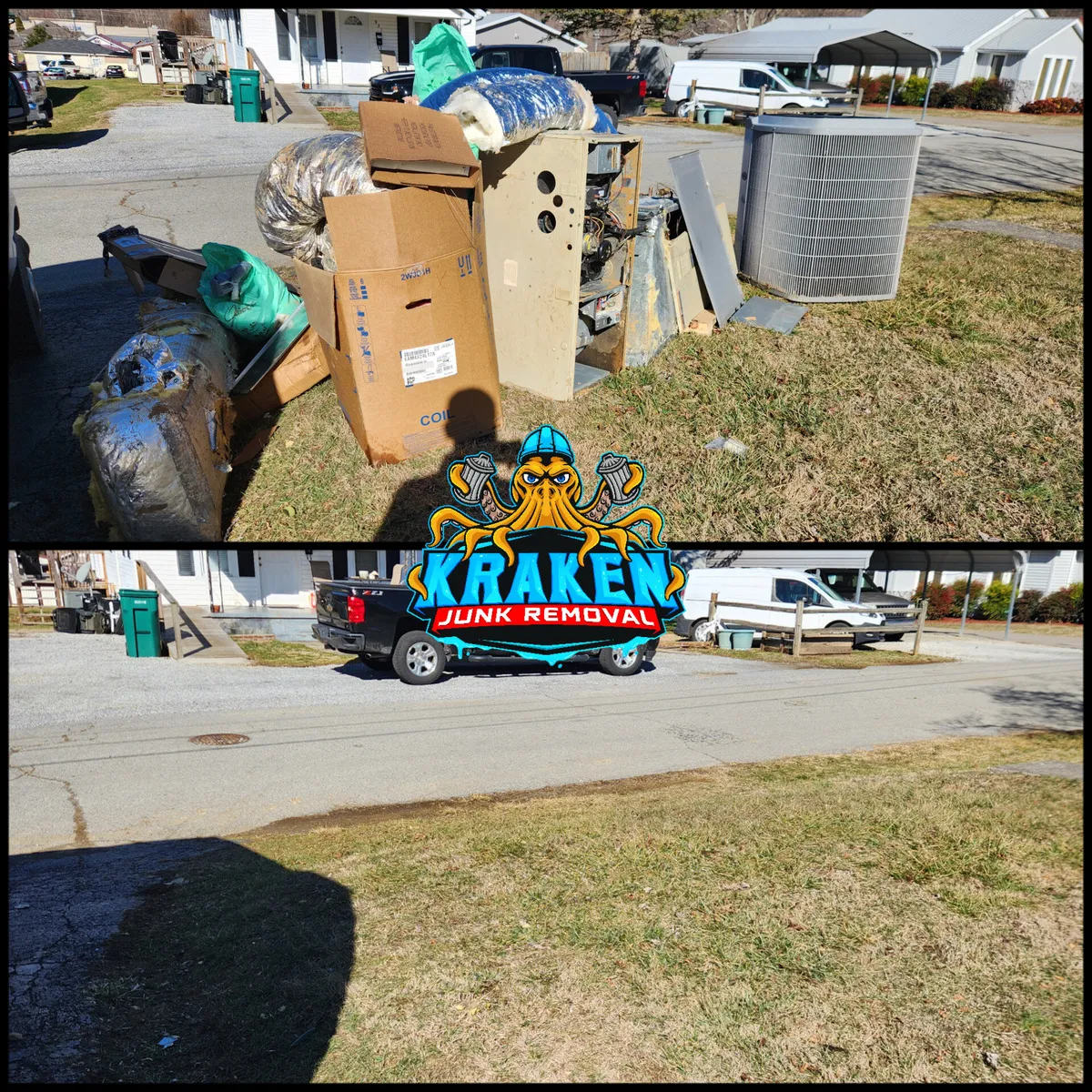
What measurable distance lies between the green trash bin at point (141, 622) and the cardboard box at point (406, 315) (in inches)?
40.8

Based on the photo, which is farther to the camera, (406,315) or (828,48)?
(828,48)

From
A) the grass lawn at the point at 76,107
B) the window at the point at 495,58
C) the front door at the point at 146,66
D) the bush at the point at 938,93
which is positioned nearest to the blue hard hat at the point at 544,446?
the grass lawn at the point at 76,107

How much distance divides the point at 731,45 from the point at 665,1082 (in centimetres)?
1923

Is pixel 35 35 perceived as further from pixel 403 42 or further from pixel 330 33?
pixel 403 42

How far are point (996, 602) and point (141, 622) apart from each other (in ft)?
11.4

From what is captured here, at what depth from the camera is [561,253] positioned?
432 centimetres

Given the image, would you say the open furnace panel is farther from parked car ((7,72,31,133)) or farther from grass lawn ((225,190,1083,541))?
parked car ((7,72,31,133))

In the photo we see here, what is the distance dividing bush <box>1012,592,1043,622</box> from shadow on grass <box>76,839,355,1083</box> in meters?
2.92

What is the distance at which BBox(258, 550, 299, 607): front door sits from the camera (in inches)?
130

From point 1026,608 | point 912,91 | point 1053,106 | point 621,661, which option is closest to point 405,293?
point 621,661

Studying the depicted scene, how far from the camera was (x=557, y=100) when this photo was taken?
4.08m

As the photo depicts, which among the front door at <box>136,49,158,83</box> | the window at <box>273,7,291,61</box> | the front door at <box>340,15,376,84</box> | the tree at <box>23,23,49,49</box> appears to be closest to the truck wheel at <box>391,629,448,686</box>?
Result: the tree at <box>23,23,49,49</box>

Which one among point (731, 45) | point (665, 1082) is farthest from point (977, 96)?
point (665, 1082)

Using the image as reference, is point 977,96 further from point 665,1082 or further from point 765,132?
point 665,1082
